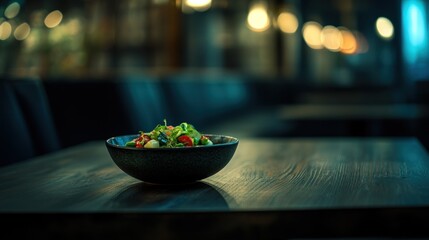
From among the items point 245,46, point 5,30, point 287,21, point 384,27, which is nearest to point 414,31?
point 384,27

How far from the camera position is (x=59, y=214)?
0.89m

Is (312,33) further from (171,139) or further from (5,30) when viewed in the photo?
(171,139)

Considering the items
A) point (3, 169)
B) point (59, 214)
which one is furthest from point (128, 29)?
point (59, 214)

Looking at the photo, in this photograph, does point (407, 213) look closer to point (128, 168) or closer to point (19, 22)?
point (128, 168)

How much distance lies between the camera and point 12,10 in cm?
718

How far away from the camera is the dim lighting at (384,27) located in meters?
8.18

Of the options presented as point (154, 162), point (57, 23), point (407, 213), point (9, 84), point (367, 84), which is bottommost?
point (367, 84)

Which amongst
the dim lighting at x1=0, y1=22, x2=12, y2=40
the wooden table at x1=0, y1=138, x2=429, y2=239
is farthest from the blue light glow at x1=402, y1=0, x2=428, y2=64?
the wooden table at x1=0, y1=138, x2=429, y2=239

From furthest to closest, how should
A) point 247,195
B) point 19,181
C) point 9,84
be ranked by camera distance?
point 9,84 < point 19,181 < point 247,195

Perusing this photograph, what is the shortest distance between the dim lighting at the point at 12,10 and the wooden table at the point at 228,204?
602 cm

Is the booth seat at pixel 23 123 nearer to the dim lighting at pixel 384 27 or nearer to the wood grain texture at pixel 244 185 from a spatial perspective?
the wood grain texture at pixel 244 185

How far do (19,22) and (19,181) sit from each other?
691 cm

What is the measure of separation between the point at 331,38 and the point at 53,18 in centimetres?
415

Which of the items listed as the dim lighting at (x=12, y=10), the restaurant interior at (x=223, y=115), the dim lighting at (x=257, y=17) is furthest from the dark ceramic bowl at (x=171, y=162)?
the dim lighting at (x=257, y=17)
